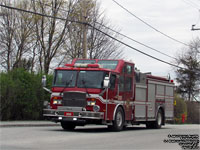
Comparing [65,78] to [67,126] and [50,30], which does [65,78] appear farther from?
[50,30]

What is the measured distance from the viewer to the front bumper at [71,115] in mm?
18906

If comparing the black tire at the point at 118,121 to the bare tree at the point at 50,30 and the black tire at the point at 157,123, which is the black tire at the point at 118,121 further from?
the bare tree at the point at 50,30

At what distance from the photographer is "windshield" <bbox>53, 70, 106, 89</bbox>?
19.4 m

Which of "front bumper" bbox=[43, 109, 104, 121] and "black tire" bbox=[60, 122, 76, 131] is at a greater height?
"front bumper" bbox=[43, 109, 104, 121]

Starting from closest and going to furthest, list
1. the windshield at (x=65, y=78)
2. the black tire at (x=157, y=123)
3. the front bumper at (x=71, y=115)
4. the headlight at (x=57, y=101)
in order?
the front bumper at (x=71, y=115), the headlight at (x=57, y=101), the windshield at (x=65, y=78), the black tire at (x=157, y=123)

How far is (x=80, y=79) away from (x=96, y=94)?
109cm

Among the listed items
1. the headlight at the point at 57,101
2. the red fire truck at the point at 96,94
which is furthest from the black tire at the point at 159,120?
the headlight at the point at 57,101

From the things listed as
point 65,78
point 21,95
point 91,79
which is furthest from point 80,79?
point 21,95

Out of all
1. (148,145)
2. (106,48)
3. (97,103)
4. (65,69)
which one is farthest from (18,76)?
(106,48)

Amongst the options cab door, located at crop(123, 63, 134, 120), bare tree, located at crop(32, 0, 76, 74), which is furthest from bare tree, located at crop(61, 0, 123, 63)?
cab door, located at crop(123, 63, 134, 120)

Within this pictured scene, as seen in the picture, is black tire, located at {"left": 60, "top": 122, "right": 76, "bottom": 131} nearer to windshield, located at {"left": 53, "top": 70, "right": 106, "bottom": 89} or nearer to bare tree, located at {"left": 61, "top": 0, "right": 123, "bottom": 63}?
windshield, located at {"left": 53, "top": 70, "right": 106, "bottom": 89}

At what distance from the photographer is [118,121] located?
20531 mm

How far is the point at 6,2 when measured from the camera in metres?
37.6

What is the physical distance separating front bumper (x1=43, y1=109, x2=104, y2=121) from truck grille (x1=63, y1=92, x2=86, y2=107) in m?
0.34
